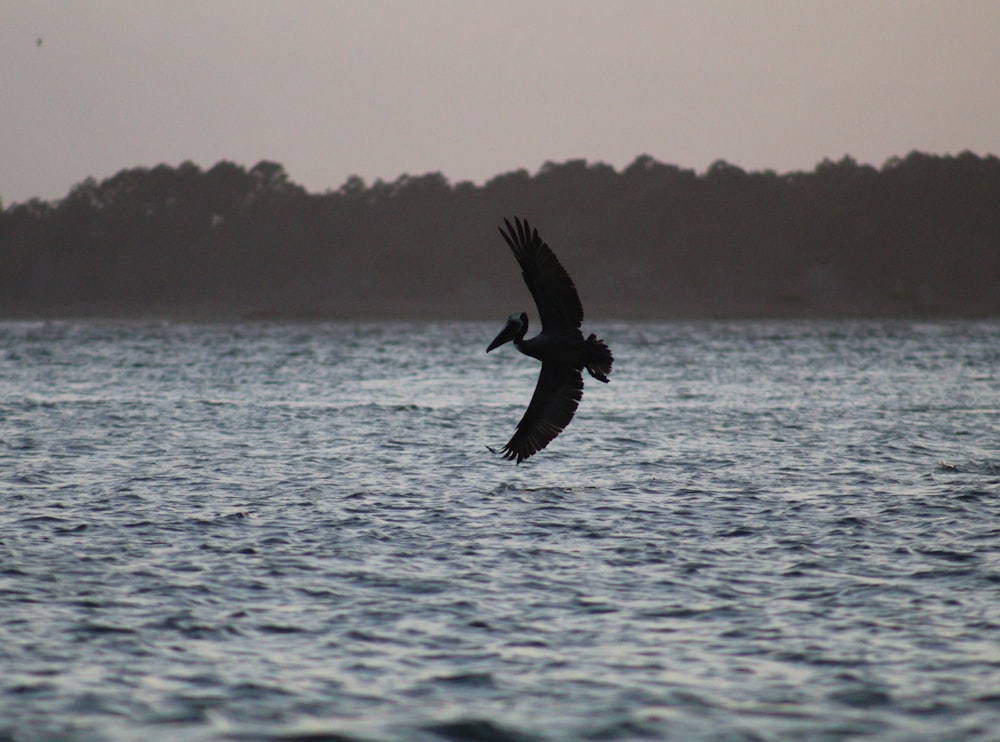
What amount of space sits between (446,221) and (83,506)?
6874 inches

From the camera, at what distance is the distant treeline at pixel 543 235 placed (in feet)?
561

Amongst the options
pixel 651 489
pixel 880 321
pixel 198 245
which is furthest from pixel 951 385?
pixel 198 245

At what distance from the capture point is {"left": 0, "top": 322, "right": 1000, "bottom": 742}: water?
340 inches

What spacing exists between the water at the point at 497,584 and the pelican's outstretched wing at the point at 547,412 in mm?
879

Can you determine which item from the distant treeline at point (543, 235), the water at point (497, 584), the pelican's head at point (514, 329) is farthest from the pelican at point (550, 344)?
the distant treeline at point (543, 235)

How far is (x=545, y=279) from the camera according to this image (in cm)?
1471

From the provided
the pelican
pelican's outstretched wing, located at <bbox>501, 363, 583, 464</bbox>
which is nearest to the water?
pelican's outstretched wing, located at <bbox>501, 363, 583, 464</bbox>

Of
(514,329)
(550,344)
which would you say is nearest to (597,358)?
(550,344)

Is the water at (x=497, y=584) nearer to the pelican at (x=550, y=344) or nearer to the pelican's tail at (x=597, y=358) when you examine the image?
the pelican at (x=550, y=344)

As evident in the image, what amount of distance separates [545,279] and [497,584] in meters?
4.12

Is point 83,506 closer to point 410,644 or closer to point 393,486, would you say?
point 393,486

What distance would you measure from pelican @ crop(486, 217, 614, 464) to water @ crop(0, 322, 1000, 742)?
3.52 ft

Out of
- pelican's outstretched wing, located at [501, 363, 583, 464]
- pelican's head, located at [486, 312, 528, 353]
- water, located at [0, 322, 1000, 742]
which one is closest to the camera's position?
water, located at [0, 322, 1000, 742]

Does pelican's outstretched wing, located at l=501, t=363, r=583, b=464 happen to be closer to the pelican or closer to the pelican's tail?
the pelican
